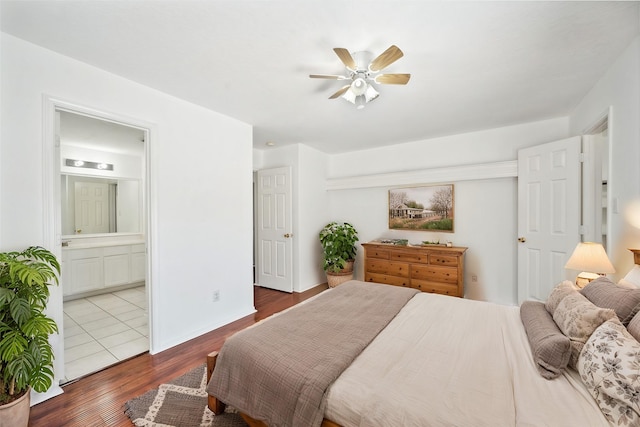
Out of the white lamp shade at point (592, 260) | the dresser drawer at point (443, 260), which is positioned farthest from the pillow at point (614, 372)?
the dresser drawer at point (443, 260)

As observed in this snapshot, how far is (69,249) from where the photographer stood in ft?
12.6

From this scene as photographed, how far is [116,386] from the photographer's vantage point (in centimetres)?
202

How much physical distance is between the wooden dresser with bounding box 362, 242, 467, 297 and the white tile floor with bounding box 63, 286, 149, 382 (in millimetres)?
3076

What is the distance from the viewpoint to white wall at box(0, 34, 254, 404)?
1.79 metres

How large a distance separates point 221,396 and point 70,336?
8.13 feet

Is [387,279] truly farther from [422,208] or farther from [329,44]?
[329,44]

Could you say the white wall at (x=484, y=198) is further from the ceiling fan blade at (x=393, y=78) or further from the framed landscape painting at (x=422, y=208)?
the ceiling fan blade at (x=393, y=78)

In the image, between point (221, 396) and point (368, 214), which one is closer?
point (221, 396)

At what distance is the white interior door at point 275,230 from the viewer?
4402 millimetres

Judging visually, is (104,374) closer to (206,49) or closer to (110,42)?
(110,42)

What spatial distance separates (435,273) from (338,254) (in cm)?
151

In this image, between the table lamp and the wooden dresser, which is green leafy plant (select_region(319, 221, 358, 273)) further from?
the table lamp

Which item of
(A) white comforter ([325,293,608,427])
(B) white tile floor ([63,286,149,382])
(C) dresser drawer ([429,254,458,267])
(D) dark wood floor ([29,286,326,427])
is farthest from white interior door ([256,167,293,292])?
(A) white comforter ([325,293,608,427])

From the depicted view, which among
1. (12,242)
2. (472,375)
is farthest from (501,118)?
(12,242)
